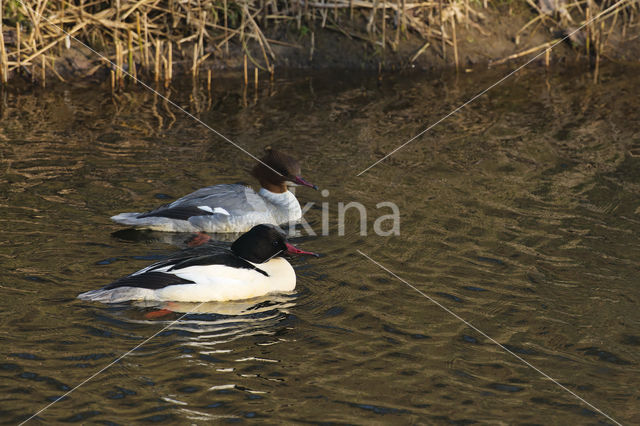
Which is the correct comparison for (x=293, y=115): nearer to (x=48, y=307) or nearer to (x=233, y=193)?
(x=233, y=193)

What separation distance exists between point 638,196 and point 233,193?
463 centimetres

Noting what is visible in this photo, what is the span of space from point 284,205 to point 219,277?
2.67 meters

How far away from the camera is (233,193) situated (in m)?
9.68

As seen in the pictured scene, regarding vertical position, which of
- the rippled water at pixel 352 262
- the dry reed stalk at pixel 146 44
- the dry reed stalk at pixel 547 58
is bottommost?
the rippled water at pixel 352 262

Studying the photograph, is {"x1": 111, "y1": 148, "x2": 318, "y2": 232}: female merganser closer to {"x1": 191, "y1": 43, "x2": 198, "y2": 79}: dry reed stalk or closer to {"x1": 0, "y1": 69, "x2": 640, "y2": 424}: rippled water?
{"x1": 0, "y1": 69, "x2": 640, "y2": 424}: rippled water

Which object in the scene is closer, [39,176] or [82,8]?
[39,176]

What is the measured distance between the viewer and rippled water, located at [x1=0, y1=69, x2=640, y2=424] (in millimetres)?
6223

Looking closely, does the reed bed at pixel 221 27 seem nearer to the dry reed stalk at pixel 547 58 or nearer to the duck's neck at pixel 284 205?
the dry reed stalk at pixel 547 58

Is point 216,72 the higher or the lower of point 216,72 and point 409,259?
the higher

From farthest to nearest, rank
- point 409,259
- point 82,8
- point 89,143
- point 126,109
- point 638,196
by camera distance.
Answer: point 82,8, point 126,109, point 89,143, point 638,196, point 409,259

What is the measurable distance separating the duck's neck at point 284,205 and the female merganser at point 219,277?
1.90 metres

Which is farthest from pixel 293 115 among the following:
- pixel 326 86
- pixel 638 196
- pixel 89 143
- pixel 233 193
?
pixel 638 196

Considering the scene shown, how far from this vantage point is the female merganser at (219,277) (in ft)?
24.3

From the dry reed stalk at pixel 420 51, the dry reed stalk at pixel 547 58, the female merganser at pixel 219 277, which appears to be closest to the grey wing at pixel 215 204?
the female merganser at pixel 219 277
